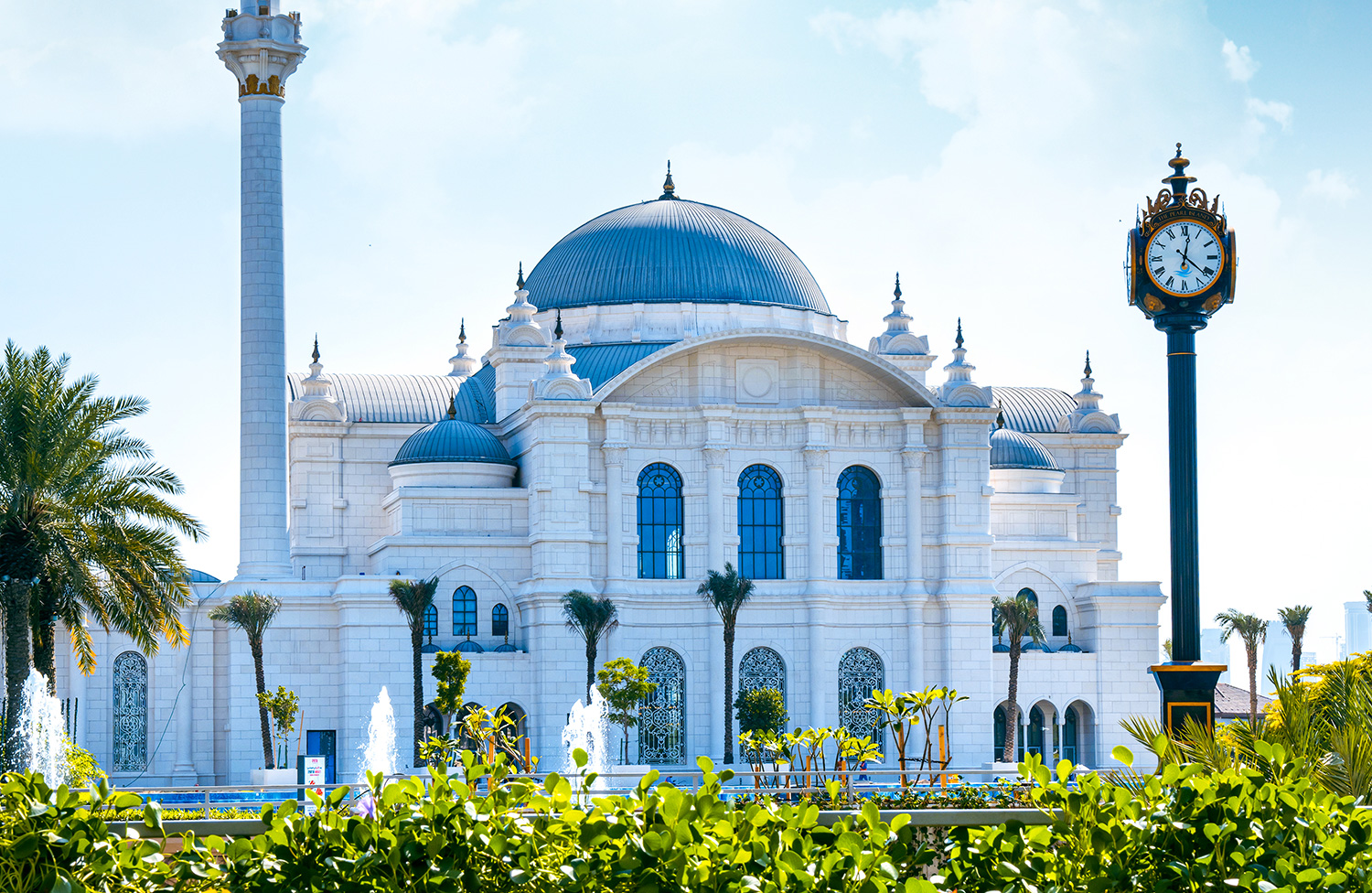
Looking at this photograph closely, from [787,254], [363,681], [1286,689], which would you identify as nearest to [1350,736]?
[1286,689]

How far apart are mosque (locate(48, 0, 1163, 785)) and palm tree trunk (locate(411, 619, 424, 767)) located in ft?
4.75

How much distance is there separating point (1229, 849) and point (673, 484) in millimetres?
42356

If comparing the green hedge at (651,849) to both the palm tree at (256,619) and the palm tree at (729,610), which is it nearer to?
the palm tree at (256,619)

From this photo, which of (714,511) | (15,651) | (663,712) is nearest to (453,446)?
(714,511)

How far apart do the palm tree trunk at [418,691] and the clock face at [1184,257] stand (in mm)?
27242

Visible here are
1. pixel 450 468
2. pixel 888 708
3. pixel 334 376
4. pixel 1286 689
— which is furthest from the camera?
pixel 334 376

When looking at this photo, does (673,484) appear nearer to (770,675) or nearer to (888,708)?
(770,675)

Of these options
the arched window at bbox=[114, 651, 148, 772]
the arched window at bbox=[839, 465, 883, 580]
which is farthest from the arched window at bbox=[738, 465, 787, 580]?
the arched window at bbox=[114, 651, 148, 772]

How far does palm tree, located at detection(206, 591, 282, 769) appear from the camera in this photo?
45.6 metres

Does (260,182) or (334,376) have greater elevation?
(260,182)

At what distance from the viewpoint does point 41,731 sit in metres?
34.4

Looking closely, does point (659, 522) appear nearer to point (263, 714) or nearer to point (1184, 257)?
point (263, 714)

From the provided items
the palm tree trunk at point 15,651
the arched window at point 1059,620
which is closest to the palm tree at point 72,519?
the palm tree trunk at point 15,651

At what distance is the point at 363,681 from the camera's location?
48.0 meters
